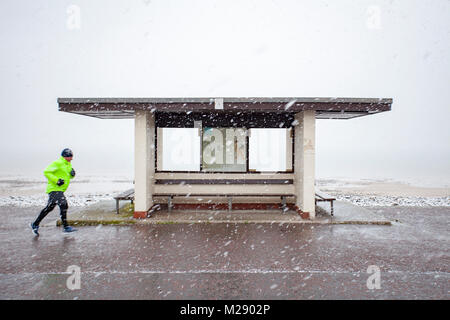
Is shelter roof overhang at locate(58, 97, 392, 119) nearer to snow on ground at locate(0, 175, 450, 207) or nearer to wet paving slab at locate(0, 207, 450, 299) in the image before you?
wet paving slab at locate(0, 207, 450, 299)

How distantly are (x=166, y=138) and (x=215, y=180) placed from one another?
7.38 feet

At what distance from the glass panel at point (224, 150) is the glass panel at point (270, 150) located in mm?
329

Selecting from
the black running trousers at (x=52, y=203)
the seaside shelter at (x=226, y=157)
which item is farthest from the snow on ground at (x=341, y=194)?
the black running trousers at (x=52, y=203)

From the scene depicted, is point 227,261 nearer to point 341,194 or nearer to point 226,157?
point 226,157

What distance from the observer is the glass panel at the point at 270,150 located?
10.5 meters

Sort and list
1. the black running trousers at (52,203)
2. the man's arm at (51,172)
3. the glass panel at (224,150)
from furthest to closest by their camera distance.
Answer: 1. the glass panel at (224,150)
2. the black running trousers at (52,203)
3. the man's arm at (51,172)

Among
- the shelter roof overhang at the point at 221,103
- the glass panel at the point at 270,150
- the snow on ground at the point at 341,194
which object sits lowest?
the snow on ground at the point at 341,194

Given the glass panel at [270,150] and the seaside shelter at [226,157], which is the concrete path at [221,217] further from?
the glass panel at [270,150]

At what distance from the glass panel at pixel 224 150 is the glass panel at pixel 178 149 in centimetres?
29

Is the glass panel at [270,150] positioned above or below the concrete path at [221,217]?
above

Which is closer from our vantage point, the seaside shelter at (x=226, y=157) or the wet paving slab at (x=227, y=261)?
the wet paving slab at (x=227, y=261)

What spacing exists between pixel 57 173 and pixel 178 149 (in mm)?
4174

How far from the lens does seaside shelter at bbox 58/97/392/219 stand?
8625mm

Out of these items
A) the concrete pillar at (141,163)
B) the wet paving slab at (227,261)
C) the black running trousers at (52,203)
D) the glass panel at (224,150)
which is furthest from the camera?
the glass panel at (224,150)
